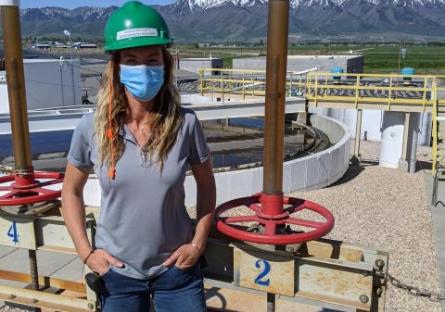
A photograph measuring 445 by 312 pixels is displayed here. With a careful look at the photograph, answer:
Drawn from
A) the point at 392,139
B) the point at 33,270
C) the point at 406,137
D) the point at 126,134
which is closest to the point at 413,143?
the point at 406,137

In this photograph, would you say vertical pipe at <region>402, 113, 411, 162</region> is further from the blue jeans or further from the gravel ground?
the blue jeans

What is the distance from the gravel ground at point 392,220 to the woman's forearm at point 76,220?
174 inches

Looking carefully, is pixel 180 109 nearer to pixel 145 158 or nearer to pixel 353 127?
pixel 145 158

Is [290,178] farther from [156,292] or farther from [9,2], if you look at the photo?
[156,292]

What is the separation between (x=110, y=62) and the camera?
2.36 meters

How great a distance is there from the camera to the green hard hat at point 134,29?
2195mm

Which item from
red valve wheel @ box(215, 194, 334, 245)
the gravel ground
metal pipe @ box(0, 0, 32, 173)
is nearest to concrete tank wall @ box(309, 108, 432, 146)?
the gravel ground

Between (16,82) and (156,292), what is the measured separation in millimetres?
2161

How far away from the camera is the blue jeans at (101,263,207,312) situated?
2.36 meters

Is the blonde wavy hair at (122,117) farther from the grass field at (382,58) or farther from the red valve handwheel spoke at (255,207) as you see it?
the grass field at (382,58)

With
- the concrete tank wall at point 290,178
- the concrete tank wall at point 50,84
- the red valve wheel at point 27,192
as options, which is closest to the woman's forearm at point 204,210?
the red valve wheel at point 27,192

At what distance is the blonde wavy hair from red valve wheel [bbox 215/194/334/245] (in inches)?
28.5

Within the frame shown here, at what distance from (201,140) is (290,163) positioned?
8651 millimetres

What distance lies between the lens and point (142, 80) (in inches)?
87.4
